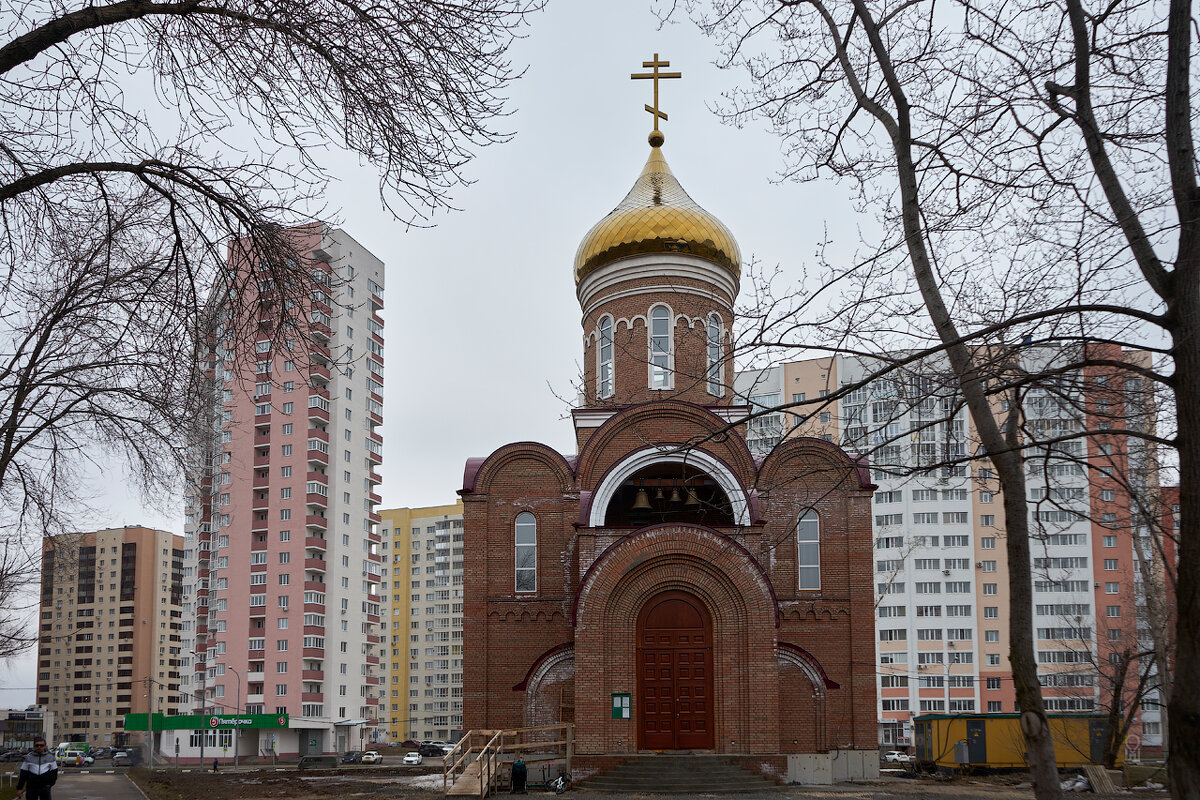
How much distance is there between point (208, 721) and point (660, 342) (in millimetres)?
39791

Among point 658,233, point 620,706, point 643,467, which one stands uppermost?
point 658,233

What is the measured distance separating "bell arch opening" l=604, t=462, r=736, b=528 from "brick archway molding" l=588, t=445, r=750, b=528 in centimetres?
30

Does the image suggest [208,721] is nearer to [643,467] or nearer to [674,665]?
[643,467]

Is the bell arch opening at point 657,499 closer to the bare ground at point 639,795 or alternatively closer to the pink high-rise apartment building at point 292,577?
the bare ground at point 639,795

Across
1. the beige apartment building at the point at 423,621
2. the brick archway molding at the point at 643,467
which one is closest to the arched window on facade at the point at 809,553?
the brick archway molding at the point at 643,467

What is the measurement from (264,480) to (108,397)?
152ft

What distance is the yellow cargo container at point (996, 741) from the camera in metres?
24.1

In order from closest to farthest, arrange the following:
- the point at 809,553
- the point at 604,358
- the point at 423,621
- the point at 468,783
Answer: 1. the point at 468,783
2. the point at 809,553
3. the point at 604,358
4. the point at 423,621

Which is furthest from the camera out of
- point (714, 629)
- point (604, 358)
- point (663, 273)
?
point (604, 358)

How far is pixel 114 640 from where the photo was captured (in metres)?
93.5

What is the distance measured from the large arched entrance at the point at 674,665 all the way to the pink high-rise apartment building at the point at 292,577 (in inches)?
1397

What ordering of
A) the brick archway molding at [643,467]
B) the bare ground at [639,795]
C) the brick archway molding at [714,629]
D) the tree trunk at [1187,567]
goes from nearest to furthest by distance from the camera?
1. the tree trunk at [1187,567]
2. the bare ground at [639,795]
3. the brick archway molding at [714,629]
4. the brick archway molding at [643,467]

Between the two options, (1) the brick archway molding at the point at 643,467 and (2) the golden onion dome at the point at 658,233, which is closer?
(1) the brick archway molding at the point at 643,467

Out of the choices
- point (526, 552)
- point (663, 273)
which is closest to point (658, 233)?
point (663, 273)
